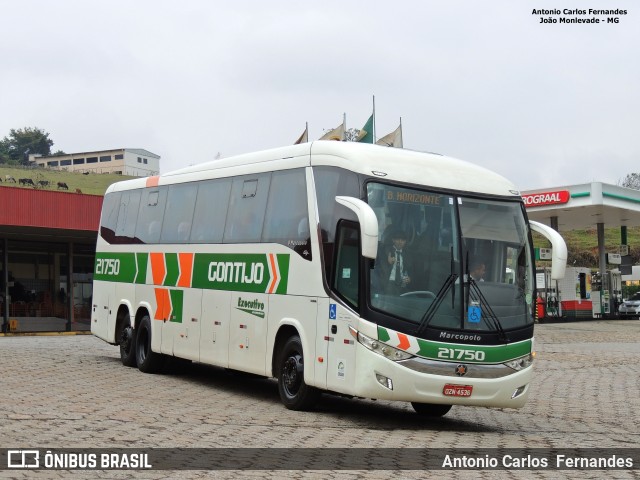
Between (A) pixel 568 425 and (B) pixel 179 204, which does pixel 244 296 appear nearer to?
(B) pixel 179 204

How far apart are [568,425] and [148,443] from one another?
5.98 meters

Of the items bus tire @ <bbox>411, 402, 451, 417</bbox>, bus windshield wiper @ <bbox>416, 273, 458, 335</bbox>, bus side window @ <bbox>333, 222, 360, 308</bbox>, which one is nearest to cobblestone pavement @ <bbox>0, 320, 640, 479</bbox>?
bus tire @ <bbox>411, 402, 451, 417</bbox>

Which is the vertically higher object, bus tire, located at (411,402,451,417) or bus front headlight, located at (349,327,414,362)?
bus front headlight, located at (349,327,414,362)

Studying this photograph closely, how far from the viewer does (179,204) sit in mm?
19312

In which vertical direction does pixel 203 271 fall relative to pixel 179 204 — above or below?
below

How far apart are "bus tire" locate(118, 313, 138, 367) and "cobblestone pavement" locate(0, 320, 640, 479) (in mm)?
269

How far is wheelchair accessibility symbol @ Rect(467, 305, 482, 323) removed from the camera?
43.2 ft

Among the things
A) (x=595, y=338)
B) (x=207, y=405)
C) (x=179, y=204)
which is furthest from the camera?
(x=595, y=338)

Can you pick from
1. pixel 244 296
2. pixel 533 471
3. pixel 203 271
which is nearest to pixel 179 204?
pixel 203 271

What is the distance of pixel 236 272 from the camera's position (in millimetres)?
16641

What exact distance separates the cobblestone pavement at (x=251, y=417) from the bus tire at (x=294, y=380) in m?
0.18

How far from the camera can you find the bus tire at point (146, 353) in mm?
19969

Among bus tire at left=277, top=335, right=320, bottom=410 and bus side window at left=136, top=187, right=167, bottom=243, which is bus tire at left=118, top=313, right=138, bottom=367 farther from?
bus tire at left=277, top=335, right=320, bottom=410

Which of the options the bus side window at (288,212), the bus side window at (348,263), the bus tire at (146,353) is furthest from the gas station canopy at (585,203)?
the bus side window at (348,263)
